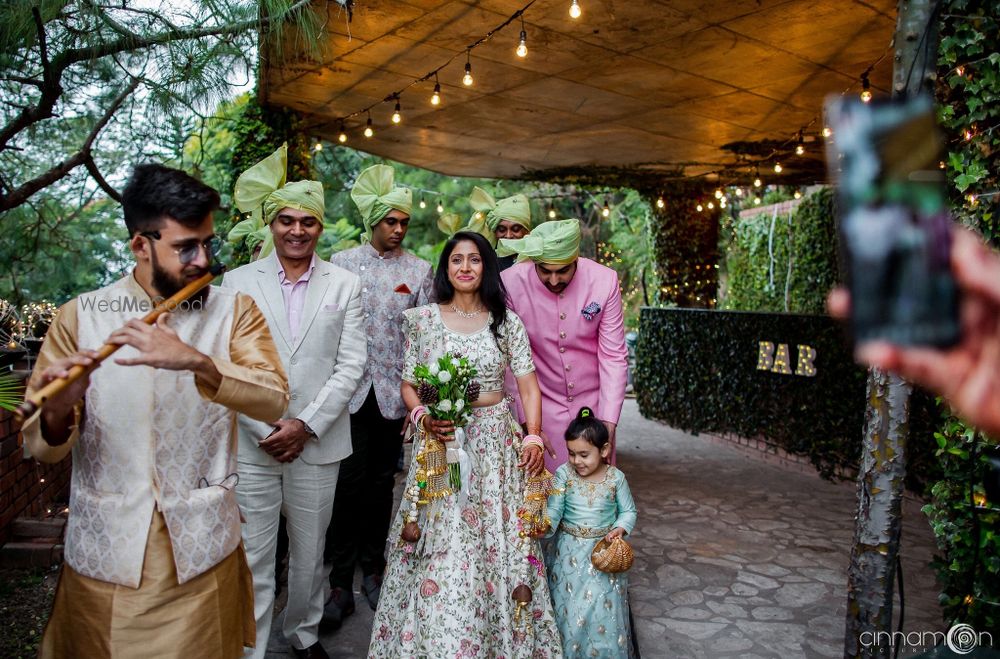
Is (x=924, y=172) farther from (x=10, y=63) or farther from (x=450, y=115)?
(x=450, y=115)

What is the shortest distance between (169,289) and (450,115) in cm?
523

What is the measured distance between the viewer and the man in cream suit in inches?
123

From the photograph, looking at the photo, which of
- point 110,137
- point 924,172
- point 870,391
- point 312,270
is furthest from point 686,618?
point 110,137

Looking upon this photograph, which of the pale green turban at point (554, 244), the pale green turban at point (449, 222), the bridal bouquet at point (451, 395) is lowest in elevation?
the bridal bouquet at point (451, 395)

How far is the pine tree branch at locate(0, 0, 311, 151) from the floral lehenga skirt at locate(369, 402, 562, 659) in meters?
2.63

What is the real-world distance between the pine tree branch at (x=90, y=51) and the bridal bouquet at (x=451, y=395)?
2.24m

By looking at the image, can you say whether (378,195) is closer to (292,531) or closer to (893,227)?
(292,531)

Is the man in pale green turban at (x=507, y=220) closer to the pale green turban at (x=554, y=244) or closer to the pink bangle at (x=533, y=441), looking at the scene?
the pale green turban at (x=554, y=244)

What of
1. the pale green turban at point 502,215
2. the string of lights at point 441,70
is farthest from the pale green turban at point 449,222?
the string of lights at point 441,70

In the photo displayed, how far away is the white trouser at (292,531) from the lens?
10.2 feet

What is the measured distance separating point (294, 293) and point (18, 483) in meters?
2.81

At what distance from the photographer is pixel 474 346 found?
11.0 ft

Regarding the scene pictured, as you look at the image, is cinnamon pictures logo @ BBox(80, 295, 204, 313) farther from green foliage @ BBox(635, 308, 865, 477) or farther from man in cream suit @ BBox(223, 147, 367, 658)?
green foliage @ BBox(635, 308, 865, 477)

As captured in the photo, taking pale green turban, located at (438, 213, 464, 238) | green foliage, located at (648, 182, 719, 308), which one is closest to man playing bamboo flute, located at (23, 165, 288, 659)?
pale green turban, located at (438, 213, 464, 238)
